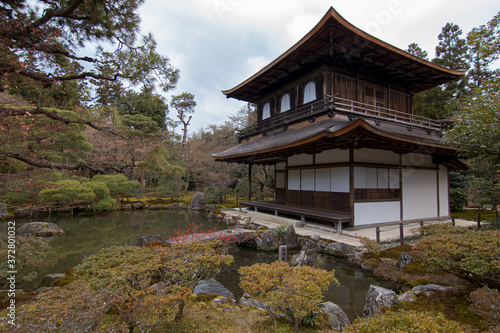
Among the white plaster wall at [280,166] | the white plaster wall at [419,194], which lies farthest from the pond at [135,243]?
the white plaster wall at [419,194]

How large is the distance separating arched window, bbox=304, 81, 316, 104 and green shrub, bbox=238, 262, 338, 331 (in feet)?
31.3

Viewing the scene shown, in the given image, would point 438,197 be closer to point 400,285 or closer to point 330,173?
point 330,173

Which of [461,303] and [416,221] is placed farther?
[416,221]

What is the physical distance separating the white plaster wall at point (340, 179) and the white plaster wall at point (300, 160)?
1.48 meters

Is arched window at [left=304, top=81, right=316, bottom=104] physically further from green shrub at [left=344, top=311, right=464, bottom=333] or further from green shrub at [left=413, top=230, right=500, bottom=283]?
green shrub at [left=344, top=311, right=464, bottom=333]

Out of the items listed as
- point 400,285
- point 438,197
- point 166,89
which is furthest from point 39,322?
point 438,197

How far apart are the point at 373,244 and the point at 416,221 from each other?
16.7ft

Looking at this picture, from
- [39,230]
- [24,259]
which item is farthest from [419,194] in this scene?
[39,230]

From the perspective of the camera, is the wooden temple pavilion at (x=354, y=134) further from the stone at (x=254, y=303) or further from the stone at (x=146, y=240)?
the stone at (x=146, y=240)

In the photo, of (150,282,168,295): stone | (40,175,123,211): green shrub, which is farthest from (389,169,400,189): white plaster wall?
(40,175,123,211): green shrub

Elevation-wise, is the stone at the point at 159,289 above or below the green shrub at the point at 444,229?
below

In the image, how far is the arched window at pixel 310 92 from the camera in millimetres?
11366

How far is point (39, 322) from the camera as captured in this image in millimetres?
1915

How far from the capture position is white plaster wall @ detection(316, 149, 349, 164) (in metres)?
9.23
